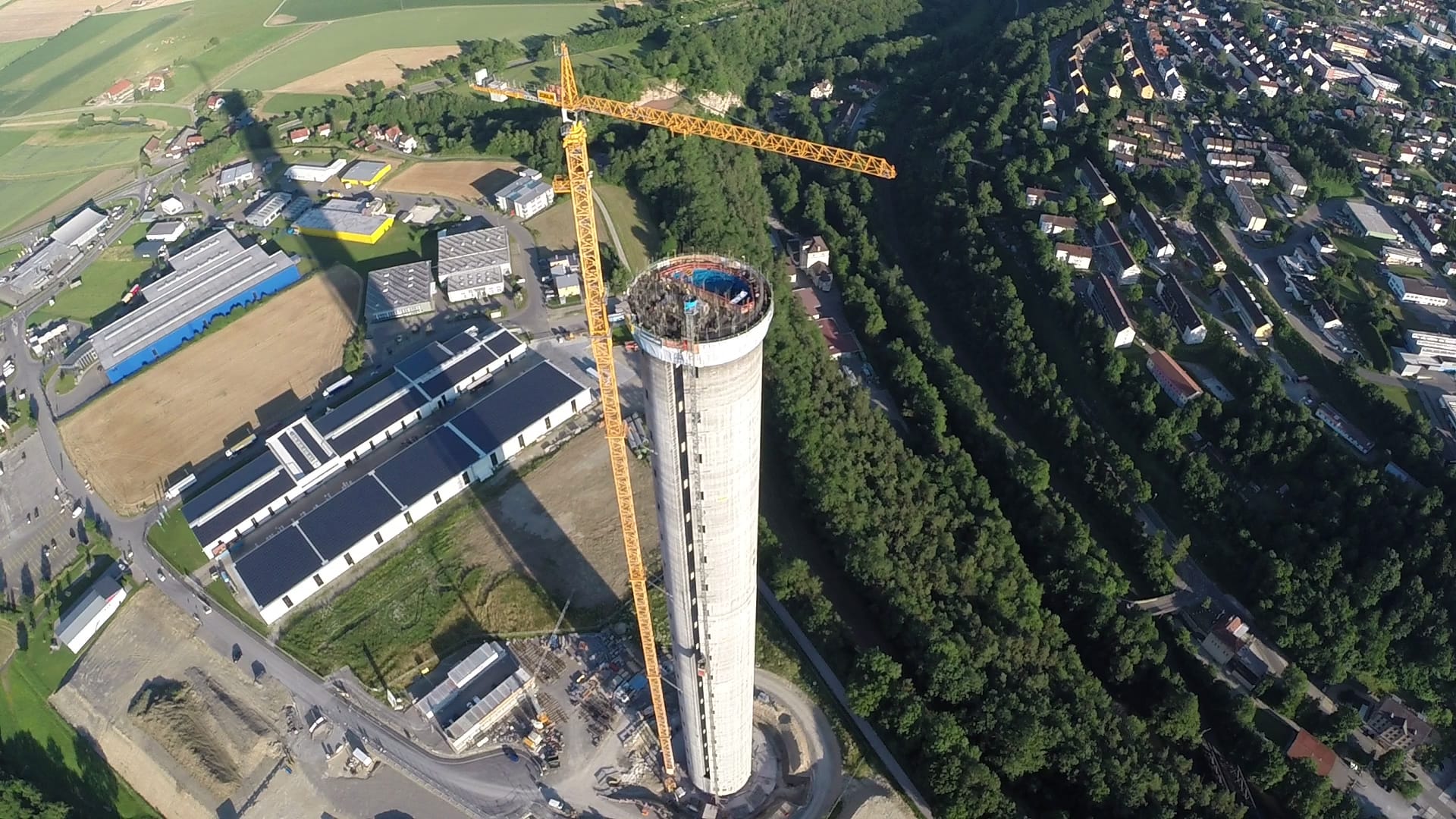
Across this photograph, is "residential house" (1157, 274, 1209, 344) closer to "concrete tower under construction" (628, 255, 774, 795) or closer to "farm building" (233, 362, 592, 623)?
"farm building" (233, 362, 592, 623)

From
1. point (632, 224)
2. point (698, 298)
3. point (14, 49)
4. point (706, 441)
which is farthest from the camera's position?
point (14, 49)

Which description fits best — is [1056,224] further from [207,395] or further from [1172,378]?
[207,395]

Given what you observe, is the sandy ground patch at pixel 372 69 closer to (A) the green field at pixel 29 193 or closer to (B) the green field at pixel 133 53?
(B) the green field at pixel 133 53

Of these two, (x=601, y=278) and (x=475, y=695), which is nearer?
(x=601, y=278)

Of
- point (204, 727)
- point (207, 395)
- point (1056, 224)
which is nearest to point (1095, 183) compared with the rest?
point (1056, 224)

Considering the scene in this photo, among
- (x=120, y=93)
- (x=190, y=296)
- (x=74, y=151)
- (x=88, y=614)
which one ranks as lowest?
(x=88, y=614)

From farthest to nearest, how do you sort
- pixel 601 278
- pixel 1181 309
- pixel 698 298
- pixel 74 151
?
pixel 74 151 < pixel 1181 309 < pixel 601 278 < pixel 698 298

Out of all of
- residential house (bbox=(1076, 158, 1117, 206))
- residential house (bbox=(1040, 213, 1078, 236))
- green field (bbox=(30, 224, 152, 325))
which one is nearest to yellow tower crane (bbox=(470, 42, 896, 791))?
residential house (bbox=(1040, 213, 1078, 236))
